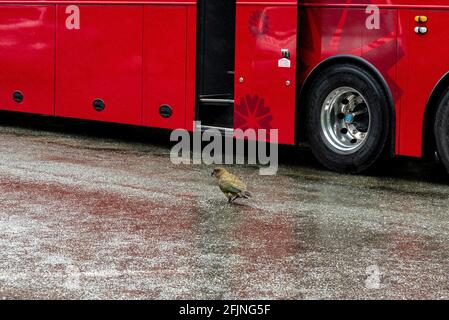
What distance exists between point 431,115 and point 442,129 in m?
0.23

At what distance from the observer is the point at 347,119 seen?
494 inches

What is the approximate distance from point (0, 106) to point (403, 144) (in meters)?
6.71

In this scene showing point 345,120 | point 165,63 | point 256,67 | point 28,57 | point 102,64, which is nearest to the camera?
point 345,120

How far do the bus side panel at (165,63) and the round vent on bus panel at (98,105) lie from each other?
779mm

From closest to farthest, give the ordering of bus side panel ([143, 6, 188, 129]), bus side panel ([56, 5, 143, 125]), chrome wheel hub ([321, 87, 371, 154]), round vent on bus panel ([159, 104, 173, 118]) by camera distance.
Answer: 1. chrome wheel hub ([321, 87, 371, 154])
2. bus side panel ([143, 6, 188, 129])
3. round vent on bus panel ([159, 104, 173, 118])
4. bus side panel ([56, 5, 143, 125])

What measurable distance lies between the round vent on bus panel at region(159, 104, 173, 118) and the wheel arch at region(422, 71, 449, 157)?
3438 millimetres

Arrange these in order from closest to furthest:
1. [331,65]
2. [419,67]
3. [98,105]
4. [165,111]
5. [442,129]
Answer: [442,129]
[419,67]
[331,65]
[165,111]
[98,105]

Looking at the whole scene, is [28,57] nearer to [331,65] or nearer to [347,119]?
[331,65]

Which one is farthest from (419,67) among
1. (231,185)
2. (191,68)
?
(191,68)

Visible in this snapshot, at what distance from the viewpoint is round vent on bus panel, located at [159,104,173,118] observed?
14.1 metres

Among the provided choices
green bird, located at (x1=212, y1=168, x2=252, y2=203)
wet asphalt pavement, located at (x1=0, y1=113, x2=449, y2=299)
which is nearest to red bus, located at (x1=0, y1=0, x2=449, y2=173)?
wet asphalt pavement, located at (x1=0, y1=113, x2=449, y2=299)

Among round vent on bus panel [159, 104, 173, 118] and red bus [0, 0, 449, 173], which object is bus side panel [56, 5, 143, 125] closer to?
red bus [0, 0, 449, 173]

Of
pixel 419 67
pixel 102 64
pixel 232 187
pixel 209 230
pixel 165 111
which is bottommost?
pixel 209 230
